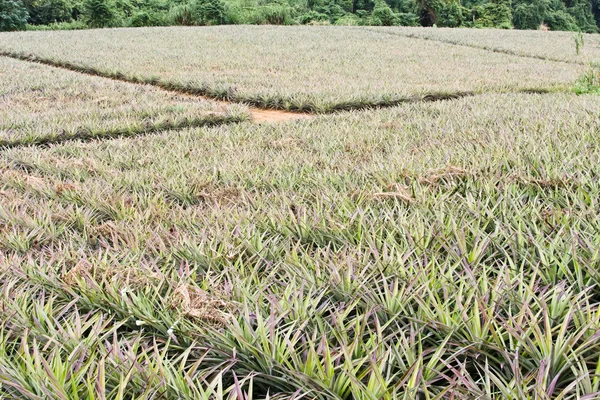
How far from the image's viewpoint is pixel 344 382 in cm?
93

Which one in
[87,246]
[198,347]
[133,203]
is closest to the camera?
[198,347]

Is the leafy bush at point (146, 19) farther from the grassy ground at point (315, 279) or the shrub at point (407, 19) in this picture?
the grassy ground at point (315, 279)

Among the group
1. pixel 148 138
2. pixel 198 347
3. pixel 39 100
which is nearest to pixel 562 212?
pixel 198 347

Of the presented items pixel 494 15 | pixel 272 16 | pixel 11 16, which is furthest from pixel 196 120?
pixel 494 15

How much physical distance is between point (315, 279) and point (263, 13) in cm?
2678

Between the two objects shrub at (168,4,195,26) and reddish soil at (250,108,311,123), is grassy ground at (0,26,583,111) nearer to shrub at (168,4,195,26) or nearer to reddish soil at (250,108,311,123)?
reddish soil at (250,108,311,123)

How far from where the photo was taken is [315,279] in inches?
51.3

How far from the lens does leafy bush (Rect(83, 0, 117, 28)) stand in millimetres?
24047

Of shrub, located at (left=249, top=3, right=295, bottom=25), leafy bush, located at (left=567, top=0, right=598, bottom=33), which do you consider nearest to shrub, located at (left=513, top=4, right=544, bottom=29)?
leafy bush, located at (left=567, top=0, right=598, bottom=33)

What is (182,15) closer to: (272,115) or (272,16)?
(272,16)

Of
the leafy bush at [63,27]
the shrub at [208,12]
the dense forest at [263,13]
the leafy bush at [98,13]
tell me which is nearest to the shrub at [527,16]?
the dense forest at [263,13]

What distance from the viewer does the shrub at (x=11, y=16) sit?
23.4 metres

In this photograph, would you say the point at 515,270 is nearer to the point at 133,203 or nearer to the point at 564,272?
the point at 564,272

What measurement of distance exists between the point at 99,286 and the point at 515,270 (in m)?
1.08
